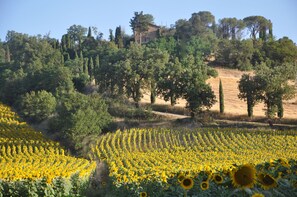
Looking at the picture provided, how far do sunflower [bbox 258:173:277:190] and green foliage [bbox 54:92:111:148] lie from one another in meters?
31.8

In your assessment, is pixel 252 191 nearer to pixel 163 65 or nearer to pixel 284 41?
pixel 163 65

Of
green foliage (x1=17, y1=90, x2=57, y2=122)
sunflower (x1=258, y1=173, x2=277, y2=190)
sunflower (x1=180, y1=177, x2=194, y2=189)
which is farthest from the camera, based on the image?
green foliage (x1=17, y1=90, x2=57, y2=122)

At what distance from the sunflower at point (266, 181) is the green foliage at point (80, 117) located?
31.8 metres

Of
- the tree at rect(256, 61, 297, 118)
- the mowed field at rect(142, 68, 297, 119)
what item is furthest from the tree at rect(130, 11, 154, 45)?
the tree at rect(256, 61, 297, 118)

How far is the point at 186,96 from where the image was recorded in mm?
43000

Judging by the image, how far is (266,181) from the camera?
4.31m

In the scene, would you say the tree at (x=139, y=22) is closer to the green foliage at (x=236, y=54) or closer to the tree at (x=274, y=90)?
the green foliage at (x=236, y=54)

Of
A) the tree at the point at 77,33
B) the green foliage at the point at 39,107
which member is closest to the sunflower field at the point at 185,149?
the green foliage at the point at 39,107

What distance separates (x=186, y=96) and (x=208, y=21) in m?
70.2

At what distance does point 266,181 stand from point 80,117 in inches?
1339

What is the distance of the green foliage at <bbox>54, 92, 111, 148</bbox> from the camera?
121 feet

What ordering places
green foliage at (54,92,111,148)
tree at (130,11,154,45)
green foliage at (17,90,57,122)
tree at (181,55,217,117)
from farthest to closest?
tree at (130,11,154,45), green foliage at (17,90,57,122), tree at (181,55,217,117), green foliage at (54,92,111,148)

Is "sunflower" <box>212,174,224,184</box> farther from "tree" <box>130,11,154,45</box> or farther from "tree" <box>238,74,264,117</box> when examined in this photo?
"tree" <box>130,11,154,45</box>

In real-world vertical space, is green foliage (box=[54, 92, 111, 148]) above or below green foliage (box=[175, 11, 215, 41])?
below
